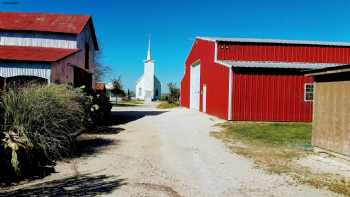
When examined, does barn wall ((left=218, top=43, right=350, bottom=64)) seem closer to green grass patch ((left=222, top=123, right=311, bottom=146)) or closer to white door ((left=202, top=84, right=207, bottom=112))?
white door ((left=202, top=84, right=207, bottom=112))

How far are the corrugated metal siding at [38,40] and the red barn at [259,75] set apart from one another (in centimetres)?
909

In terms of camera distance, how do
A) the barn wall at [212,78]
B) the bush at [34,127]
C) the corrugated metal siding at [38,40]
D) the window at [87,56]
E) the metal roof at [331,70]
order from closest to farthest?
the bush at [34,127] < the metal roof at [331,70] < the barn wall at [212,78] < the corrugated metal siding at [38,40] < the window at [87,56]

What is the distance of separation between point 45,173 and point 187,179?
114 inches

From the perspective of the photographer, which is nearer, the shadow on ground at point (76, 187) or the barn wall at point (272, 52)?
the shadow on ground at point (76, 187)

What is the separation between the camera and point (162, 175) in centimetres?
733

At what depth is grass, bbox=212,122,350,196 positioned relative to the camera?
7.09 m

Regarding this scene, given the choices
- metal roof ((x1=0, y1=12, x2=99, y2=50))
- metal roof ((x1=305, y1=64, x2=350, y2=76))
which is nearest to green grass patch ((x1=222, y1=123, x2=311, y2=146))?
metal roof ((x1=305, y1=64, x2=350, y2=76))

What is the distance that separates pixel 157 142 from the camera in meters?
12.0

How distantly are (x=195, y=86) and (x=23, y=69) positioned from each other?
56.9 ft

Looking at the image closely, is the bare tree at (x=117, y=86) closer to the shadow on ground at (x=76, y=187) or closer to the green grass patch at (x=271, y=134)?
the green grass patch at (x=271, y=134)

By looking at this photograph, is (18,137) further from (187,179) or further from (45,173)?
(187,179)

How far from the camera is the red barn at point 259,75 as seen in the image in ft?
63.8

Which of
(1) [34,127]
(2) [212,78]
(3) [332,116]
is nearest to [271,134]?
(3) [332,116]

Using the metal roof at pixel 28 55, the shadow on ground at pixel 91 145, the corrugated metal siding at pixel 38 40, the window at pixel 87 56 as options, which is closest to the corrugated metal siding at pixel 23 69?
the metal roof at pixel 28 55
